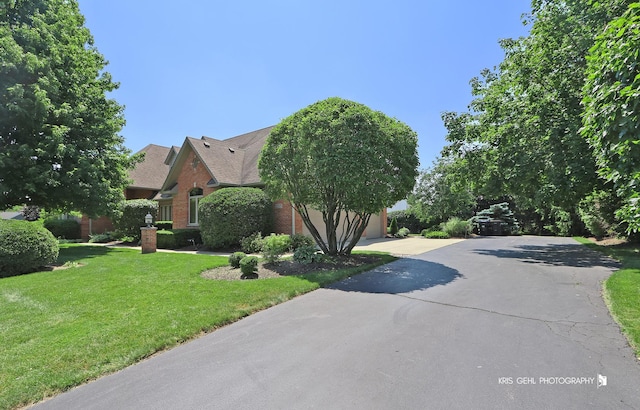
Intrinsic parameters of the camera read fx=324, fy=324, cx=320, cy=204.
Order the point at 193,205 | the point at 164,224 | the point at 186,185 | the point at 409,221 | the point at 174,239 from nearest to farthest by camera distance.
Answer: the point at 174,239
the point at 193,205
the point at 186,185
the point at 164,224
the point at 409,221

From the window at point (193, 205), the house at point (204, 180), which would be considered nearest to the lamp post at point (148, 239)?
the house at point (204, 180)

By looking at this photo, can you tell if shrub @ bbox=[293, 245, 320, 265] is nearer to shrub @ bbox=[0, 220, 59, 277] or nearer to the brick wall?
shrub @ bbox=[0, 220, 59, 277]

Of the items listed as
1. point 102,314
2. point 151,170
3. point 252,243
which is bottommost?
point 102,314

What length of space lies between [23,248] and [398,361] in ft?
34.2

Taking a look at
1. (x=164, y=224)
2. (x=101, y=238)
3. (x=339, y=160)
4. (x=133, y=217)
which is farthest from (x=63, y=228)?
(x=339, y=160)

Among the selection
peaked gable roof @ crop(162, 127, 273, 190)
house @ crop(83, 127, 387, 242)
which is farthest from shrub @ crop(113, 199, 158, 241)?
peaked gable roof @ crop(162, 127, 273, 190)

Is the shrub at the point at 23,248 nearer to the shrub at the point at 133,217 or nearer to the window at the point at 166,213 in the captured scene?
the shrub at the point at 133,217

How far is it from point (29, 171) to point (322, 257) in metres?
10.7

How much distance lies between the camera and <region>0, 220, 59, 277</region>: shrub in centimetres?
866

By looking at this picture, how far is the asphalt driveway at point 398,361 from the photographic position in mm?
2961

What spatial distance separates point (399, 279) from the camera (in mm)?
7949

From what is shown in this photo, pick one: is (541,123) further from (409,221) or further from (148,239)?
(409,221)

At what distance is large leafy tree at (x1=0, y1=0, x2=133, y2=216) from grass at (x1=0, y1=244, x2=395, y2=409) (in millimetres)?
4857

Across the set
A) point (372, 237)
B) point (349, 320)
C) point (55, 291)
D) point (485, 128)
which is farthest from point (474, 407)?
point (372, 237)
